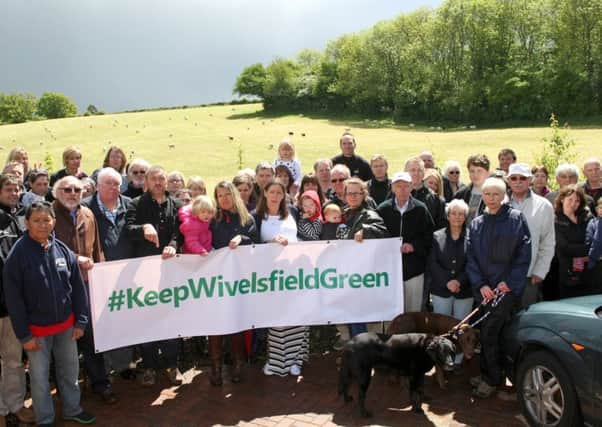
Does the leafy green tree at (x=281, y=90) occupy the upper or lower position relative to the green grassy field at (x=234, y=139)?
upper

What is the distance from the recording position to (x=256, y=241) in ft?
21.4

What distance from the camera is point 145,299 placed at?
240 inches

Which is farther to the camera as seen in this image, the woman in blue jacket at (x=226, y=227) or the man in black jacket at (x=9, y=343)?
the woman in blue jacket at (x=226, y=227)

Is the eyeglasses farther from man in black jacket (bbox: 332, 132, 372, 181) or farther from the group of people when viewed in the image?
man in black jacket (bbox: 332, 132, 372, 181)

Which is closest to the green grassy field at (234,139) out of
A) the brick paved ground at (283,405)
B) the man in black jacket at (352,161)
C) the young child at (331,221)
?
the man in black jacket at (352,161)

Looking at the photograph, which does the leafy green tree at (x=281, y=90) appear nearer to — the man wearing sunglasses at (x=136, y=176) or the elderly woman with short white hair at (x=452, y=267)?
the man wearing sunglasses at (x=136, y=176)

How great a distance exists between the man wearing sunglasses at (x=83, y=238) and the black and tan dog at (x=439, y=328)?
129 inches

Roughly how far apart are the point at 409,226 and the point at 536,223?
142 centimetres

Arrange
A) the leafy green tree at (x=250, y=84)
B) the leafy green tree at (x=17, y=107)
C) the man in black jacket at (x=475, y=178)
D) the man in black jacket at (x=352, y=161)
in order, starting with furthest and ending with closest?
1. the leafy green tree at (x=17, y=107)
2. the leafy green tree at (x=250, y=84)
3. the man in black jacket at (x=352, y=161)
4. the man in black jacket at (x=475, y=178)

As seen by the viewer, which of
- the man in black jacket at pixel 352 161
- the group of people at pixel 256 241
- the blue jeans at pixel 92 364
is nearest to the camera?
the group of people at pixel 256 241

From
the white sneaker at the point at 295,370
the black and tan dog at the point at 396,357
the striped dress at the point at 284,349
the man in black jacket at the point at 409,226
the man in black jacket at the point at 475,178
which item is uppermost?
the man in black jacket at the point at 475,178

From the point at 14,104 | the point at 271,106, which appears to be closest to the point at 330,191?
the point at 271,106

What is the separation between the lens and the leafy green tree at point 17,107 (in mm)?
111500

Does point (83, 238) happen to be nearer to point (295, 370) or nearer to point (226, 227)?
point (226, 227)
